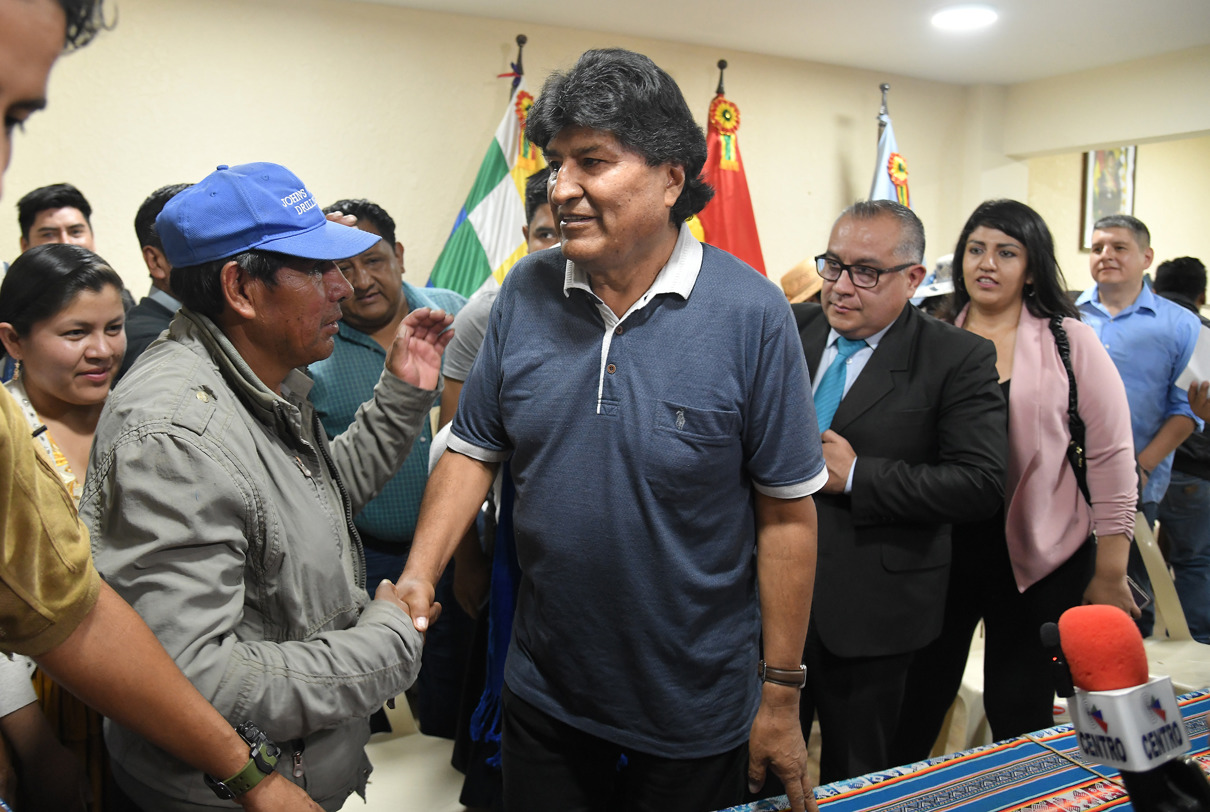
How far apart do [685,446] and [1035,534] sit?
130cm

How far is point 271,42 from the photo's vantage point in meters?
4.20

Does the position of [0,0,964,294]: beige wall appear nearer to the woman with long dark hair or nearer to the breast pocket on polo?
the woman with long dark hair

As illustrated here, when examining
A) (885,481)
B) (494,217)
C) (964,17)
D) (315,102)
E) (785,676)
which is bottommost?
(785,676)

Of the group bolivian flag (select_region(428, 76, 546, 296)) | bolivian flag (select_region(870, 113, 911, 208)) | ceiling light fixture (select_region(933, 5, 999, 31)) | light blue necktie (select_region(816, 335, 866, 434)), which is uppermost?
ceiling light fixture (select_region(933, 5, 999, 31))

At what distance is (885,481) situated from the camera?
1862 millimetres

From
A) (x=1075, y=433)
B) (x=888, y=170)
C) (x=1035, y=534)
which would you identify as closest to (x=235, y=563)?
(x=1035, y=534)

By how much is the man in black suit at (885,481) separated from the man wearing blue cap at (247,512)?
105 centimetres

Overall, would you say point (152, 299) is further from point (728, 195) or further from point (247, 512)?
point (728, 195)

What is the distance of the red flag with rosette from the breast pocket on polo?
4.05m

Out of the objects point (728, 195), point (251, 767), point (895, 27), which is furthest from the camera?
point (728, 195)

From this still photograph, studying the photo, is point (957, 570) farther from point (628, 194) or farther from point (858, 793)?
point (628, 194)

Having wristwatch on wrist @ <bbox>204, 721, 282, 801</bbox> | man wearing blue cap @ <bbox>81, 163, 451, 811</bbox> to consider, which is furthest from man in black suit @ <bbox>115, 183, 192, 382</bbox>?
wristwatch on wrist @ <bbox>204, 721, 282, 801</bbox>

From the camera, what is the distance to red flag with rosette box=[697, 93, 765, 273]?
5.26 metres

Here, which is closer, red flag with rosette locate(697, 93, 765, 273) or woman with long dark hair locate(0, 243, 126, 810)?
woman with long dark hair locate(0, 243, 126, 810)
